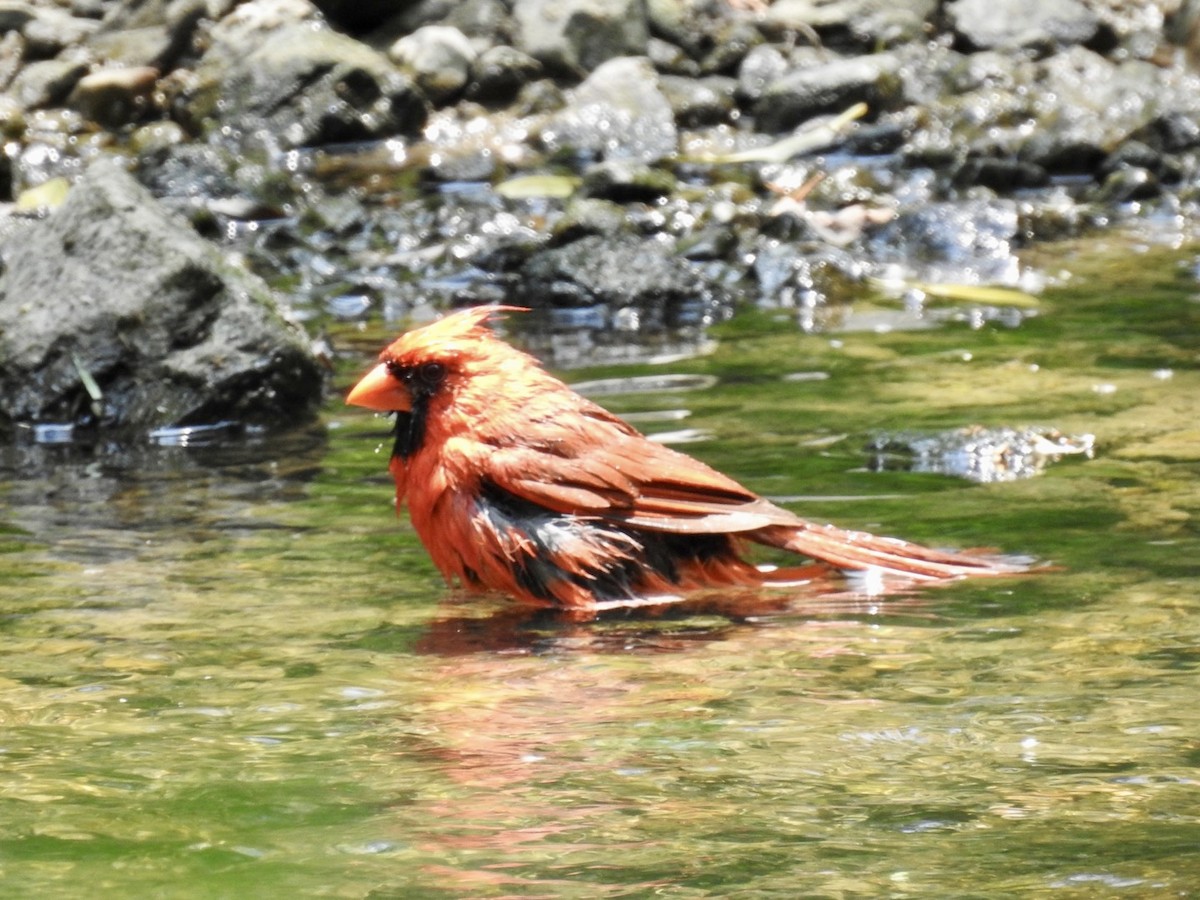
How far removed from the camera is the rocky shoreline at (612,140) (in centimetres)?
1021

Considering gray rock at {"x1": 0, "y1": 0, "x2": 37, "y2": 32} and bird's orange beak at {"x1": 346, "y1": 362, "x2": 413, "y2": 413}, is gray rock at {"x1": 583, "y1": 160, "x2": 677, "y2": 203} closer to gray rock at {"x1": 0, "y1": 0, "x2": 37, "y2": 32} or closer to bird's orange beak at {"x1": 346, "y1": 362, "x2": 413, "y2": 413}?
gray rock at {"x1": 0, "y1": 0, "x2": 37, "y2": 32}

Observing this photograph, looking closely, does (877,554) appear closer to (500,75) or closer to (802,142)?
(802,142)

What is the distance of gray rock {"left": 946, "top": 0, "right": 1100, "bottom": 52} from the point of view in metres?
13.9

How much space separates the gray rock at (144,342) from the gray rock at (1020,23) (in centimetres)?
802

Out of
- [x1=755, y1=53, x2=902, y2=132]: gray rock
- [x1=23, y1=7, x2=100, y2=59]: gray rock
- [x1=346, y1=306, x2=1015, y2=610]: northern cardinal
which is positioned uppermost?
[x1=23, y1=7, x2=100, y2=59]: gray rock

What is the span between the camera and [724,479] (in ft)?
15.8

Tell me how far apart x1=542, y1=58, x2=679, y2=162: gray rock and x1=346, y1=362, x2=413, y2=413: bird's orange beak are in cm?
791

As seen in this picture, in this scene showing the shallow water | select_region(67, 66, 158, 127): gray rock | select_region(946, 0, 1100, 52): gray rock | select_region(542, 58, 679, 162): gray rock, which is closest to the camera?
the shallow water

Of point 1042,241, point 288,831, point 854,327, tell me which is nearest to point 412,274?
point 854,327

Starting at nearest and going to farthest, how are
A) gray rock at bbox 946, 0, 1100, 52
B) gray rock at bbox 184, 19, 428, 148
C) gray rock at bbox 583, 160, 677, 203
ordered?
gray rock at bbox 583, 160, 677, 203 → gray rock at bbox 184, 19, 428, 148 → gray rock at bbox 946, 0, 1100, 52

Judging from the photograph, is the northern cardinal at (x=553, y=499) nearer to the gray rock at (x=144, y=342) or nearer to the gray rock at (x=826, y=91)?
the gray rock at (x=144, y=342)

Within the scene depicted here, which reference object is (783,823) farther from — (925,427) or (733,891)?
(925,427)

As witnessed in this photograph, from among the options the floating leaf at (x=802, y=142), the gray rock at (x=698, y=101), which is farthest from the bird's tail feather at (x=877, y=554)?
the gray rock at (x=698, y=101)

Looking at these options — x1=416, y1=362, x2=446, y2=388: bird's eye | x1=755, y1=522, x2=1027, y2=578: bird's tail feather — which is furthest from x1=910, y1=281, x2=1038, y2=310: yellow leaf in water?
x1=416, y1=362, x2=446, y2=388: bird's eye
